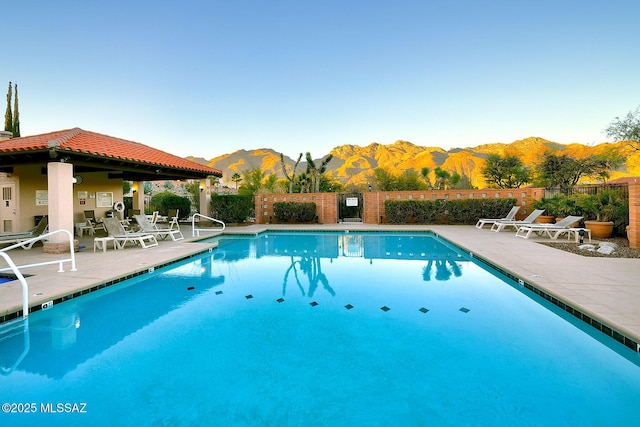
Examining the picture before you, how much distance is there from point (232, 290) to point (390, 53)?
15921mm

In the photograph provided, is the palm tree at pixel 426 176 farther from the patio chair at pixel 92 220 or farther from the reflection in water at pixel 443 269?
the patio chair at pixel 92 220

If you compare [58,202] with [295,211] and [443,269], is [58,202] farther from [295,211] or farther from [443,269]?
[295,211]

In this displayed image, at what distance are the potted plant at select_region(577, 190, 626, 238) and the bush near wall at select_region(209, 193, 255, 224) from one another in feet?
49.5

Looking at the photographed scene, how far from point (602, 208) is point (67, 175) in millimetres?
16883

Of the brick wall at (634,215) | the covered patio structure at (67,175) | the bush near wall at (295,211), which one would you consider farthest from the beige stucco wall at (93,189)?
the brick wall at (634,215)

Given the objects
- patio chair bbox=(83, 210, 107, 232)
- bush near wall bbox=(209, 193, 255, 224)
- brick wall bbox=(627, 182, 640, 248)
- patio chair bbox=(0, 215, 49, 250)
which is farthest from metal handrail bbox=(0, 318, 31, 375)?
bush near wall bbox=(209, 193, 255, 224)

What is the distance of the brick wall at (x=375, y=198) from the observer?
15500mm

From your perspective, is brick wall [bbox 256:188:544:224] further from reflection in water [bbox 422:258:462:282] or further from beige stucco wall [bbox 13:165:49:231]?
beige stucco wall [bbox 13:165:49:231]

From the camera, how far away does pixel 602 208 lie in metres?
10.8

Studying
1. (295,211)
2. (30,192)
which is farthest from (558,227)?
(30,192)

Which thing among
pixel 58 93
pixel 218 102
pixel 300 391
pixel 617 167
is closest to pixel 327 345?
pixel 300 391

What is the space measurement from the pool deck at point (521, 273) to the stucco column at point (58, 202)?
0.37m

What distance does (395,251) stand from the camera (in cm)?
1009

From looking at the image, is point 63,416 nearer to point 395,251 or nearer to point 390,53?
point 395,251
